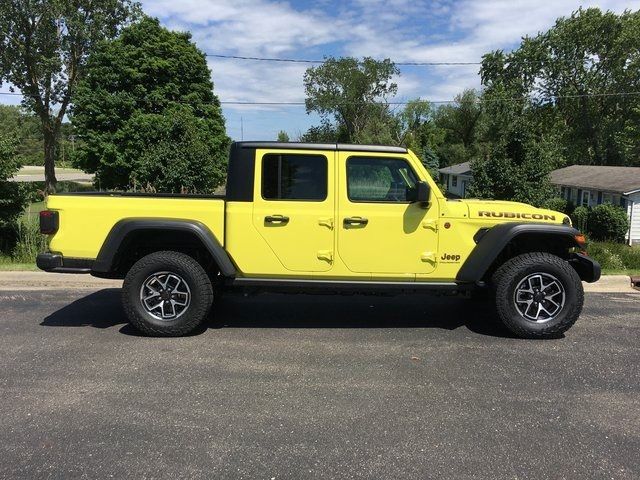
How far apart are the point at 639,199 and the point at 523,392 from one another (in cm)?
2839

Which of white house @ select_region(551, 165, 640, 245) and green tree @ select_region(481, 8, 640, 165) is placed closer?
white house @ select_region(551, 165, 640, 245)

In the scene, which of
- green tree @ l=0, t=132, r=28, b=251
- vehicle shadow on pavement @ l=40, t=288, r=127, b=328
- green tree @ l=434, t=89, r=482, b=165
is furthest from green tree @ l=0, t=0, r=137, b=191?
green tree @ l=434, t=89, r=482, b=165

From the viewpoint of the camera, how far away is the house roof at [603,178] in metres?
28.2

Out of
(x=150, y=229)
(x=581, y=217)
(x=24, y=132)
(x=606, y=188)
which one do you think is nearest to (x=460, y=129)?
(x=606, y=188)

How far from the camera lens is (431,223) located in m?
5.11

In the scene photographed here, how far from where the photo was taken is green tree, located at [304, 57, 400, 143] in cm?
7344

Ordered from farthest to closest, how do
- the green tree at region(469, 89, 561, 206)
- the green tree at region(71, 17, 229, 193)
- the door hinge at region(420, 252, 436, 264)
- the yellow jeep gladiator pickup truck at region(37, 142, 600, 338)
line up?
the green tree at region(71, 17, 229, 193) → the green tree at region(469, 89, 561, 206) → the door hinge at region(420, 252, 436, 264) → the yellow jeep gladiator pickup truck at region(37, 142, 600, 338)

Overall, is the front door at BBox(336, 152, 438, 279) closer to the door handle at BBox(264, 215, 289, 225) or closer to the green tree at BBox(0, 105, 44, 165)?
the door handle at BBox(264, 215, 289, 225)

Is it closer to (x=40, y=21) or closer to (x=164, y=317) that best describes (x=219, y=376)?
(x=164, y=317)

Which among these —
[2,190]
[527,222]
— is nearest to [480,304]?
[527,222]

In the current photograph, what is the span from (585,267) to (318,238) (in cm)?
277

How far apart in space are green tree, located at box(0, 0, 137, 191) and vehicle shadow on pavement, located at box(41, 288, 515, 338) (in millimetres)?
33049

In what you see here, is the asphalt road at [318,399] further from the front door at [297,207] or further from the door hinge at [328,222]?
the door hinge at [328,222]

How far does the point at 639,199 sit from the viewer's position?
1085 inches
